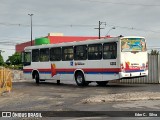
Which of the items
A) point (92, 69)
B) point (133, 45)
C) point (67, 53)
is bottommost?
point (92, 69)

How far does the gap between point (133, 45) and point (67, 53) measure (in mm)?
5178

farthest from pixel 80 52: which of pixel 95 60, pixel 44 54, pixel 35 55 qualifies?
pixel 35 55

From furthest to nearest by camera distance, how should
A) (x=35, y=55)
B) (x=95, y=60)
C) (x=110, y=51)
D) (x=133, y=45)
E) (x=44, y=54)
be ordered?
(x=35, y=55), (x=44, y=54), (x=95, y=60), (x=133, y=45), (x=110, y=51)

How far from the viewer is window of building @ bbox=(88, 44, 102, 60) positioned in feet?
77.6

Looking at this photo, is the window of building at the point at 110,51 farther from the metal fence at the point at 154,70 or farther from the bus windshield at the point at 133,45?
the metal fence at the point at 154,70

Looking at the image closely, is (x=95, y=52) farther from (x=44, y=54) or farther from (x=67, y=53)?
(x=44, y=54)

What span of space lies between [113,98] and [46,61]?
1360 centimetres

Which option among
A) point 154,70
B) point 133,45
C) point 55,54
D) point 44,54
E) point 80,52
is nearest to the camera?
point 133,45

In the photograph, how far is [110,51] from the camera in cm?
2297

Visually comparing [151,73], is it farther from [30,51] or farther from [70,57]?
[30,51]

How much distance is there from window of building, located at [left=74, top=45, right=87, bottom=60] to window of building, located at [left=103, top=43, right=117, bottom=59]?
1.86m

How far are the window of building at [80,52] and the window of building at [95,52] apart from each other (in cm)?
45

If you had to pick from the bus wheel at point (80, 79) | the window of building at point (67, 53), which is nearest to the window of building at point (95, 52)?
the bus wheel at point (80, 79)

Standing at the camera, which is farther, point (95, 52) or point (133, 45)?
point (95, 52)
